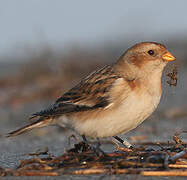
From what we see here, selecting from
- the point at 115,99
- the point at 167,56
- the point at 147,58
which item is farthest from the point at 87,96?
the point at 167,56

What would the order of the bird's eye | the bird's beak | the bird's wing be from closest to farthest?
the bird's wing → the bird's beak → the bird's eye

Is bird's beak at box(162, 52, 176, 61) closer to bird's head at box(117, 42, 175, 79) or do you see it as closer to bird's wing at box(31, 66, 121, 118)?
bird's head at box(117, 42, 175, 79)

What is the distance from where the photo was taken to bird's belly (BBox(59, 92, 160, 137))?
3432 mm

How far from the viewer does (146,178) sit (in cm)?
270

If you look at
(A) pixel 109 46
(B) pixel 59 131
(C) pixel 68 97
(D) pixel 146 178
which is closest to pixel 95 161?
(D) pixel 146 178

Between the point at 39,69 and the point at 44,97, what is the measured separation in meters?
1.16

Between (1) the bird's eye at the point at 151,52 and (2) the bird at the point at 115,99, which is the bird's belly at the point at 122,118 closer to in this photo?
(2) the bird at the point at 115,99

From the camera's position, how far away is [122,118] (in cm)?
344

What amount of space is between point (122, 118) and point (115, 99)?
0.17m

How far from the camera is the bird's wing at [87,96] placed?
145 inches

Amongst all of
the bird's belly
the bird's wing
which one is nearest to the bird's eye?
the bird's wing

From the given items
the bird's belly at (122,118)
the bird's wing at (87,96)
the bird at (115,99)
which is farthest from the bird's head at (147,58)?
the bird's belly at (122,118)

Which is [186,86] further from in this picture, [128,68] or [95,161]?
[95,161]

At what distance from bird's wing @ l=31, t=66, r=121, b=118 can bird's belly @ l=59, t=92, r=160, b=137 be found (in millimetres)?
137
